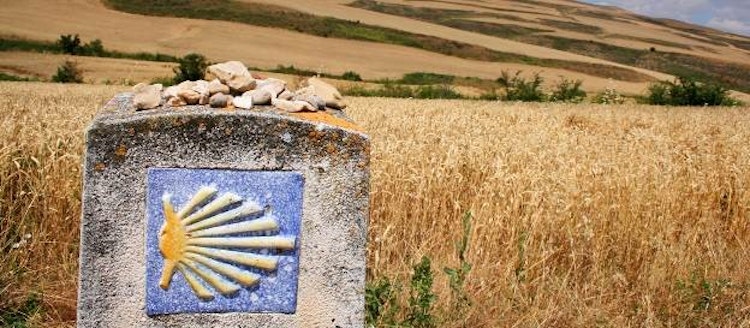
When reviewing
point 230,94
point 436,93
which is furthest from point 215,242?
point 436,93

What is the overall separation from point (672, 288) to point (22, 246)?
13.0 ft

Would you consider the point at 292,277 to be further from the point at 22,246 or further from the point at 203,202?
the point at 22,246

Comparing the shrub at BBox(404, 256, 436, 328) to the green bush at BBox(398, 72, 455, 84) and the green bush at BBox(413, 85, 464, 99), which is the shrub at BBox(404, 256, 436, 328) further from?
the green bush at BBox(398, 72, 455, 84)

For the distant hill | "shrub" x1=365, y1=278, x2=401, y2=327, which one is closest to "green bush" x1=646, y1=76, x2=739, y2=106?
the distant hill

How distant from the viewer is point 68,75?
107 feet

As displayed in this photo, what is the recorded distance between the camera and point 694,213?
536 centimetres

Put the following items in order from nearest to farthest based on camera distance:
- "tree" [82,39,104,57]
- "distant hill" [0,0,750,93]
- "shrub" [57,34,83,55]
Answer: "tree" [82,39,104,57], "shrub" [57,34,83,55], "distant hill" [0,0,750,93]

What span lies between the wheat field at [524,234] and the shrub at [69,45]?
39643 millimetres

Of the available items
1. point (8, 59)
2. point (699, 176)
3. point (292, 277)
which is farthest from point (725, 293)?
point (8, 59)

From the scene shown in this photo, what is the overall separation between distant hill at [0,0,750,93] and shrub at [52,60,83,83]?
10.5m

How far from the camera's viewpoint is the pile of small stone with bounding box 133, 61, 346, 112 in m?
2.85

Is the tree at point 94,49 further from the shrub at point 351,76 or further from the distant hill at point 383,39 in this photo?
the shrub at point 351,76

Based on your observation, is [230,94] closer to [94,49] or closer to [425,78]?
[425,78]

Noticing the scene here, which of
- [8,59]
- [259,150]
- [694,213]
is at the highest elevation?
[259,150]
